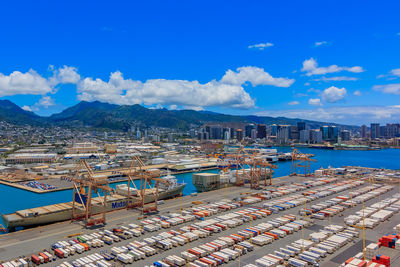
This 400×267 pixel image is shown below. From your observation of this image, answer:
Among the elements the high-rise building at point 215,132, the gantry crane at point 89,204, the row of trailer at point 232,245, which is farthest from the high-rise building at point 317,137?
the gantry crane at point 89,204

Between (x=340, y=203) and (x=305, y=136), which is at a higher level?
(x=305, y=136)

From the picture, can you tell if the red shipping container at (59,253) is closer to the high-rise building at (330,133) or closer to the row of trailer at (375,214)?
the row of trailer at (375,214)

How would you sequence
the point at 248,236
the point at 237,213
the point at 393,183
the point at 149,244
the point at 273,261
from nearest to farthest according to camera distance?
the point at 273,261, the point at 149,244, the point at 248,236, the point at 237,213, the point at 393,183

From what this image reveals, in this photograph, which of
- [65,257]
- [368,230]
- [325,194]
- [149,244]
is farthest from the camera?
[325,194]

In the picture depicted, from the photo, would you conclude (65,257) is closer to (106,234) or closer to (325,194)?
(106,234)

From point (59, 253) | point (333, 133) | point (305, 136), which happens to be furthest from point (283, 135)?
point (59, 253)

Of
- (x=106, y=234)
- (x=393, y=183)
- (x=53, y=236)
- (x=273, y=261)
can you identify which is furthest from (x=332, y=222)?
(x=393, y=183)

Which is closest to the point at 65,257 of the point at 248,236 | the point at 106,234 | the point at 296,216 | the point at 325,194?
the point at 106,234

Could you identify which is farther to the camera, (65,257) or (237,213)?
(237,213)

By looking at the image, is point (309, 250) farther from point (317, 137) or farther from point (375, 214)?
point (317, 137)
